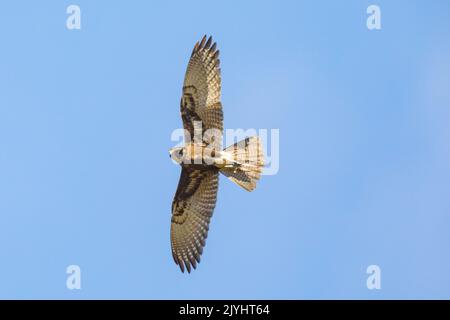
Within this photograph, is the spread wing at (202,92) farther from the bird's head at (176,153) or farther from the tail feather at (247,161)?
the tail feather at (247,161)

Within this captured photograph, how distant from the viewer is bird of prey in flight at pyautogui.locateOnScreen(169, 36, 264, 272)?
15.4 meters

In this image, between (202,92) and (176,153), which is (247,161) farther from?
(202,92)

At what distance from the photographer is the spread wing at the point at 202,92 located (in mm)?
15359

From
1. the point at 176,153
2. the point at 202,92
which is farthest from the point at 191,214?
the point at 202,92

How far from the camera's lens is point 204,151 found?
15391mm

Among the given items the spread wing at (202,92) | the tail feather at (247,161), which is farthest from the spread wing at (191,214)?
the spread wing at (202,92)

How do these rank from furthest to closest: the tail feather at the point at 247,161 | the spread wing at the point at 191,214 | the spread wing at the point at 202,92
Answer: the spread wing at the point at 191,214, the tail feather at the point at 247,161, the spread wing at the point at 202,92

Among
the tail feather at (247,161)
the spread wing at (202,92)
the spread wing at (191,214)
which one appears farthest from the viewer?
the spread wing at (191,214)

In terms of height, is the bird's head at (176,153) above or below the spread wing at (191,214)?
above

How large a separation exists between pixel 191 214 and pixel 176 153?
1183mm
